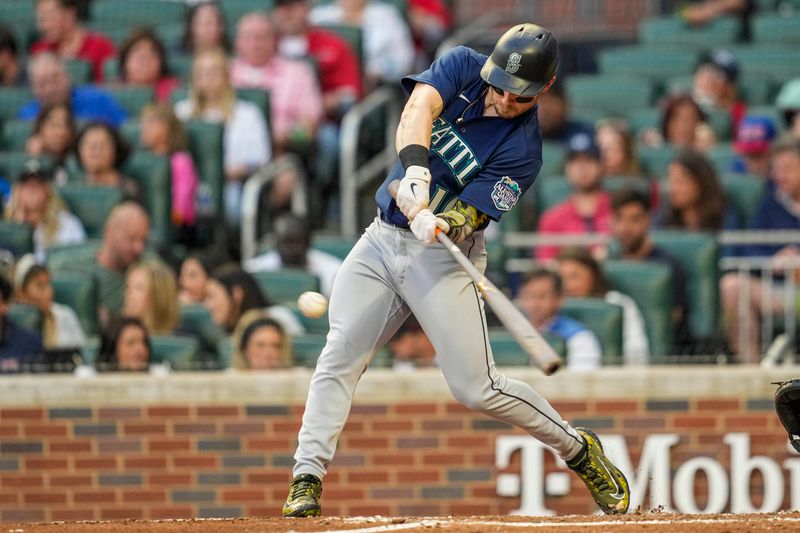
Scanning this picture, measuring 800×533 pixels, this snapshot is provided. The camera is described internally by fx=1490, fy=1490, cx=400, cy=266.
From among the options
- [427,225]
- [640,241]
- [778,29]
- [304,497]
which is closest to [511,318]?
[427,225]

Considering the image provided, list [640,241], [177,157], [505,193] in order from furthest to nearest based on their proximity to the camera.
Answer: [177,157]
[640,241]
[505,193]

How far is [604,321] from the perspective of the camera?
764 cm

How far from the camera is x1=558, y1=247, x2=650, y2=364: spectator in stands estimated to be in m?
7.93

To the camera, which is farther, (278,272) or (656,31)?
(656,31)

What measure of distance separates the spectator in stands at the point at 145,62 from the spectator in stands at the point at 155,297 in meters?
2.64

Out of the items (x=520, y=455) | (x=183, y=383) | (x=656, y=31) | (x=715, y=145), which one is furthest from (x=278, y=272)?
(x=656, y=31)

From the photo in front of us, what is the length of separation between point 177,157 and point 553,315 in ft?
9.47

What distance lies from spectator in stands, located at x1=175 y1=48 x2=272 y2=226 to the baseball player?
179 inches

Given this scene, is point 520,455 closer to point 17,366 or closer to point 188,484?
point 188,484

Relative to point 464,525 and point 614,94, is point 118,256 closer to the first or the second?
point 464,525

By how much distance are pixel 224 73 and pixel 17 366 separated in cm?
300

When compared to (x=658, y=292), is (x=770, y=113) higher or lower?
higher

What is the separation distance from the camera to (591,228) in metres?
8.71

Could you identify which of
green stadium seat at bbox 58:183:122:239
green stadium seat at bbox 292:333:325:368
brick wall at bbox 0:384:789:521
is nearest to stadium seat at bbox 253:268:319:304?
green stadium seat at bbox 292:333:325:368
